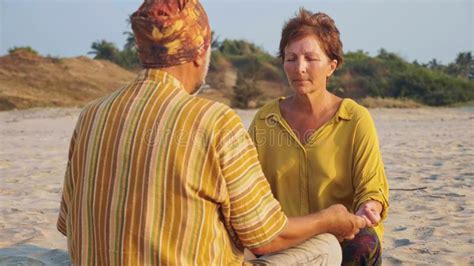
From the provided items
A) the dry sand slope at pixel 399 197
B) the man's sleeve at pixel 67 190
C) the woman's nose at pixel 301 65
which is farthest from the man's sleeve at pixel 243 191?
the dry sand slope at pixel 399 197

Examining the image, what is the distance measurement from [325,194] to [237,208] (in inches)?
43.9

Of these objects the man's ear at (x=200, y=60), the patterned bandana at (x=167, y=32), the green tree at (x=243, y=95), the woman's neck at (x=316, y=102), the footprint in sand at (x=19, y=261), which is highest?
the patterned bandana at (x=167, y=32)

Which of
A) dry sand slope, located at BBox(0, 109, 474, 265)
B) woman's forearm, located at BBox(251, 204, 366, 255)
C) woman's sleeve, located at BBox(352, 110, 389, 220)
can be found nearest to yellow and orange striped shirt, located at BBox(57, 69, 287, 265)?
woman's forearm, located at BBox(251, 204, 366, 255)

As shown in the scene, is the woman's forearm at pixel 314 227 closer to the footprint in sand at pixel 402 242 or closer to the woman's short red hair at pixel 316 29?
the woman's short red hair at pixel 316 29

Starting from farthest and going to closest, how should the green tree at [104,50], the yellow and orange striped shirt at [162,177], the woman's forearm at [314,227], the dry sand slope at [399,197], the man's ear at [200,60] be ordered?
the green tree at [104,50] → the dry sand slope at [399,197] → the woman's forearm at [314,227] → the man's ear at [200,60] → the yellow and orange striped shirt at [162,177]

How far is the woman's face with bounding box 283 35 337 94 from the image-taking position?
293 cm

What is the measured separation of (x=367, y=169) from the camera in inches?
108

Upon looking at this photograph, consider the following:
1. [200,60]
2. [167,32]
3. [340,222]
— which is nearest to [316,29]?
[340,222]

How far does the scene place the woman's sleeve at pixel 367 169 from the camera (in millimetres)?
2709

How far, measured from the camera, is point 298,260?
2074 millimetres

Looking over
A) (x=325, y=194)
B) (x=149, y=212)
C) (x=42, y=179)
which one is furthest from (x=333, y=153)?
(x=42, y=179)

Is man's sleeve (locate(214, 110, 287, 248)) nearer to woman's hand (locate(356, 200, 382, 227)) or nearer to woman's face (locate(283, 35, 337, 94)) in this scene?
woman's hand (locate(356, 200, 382, 227))

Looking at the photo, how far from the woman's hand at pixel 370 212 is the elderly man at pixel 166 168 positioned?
0.77m

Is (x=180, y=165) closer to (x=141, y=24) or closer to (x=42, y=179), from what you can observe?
(x=141, y=24)
